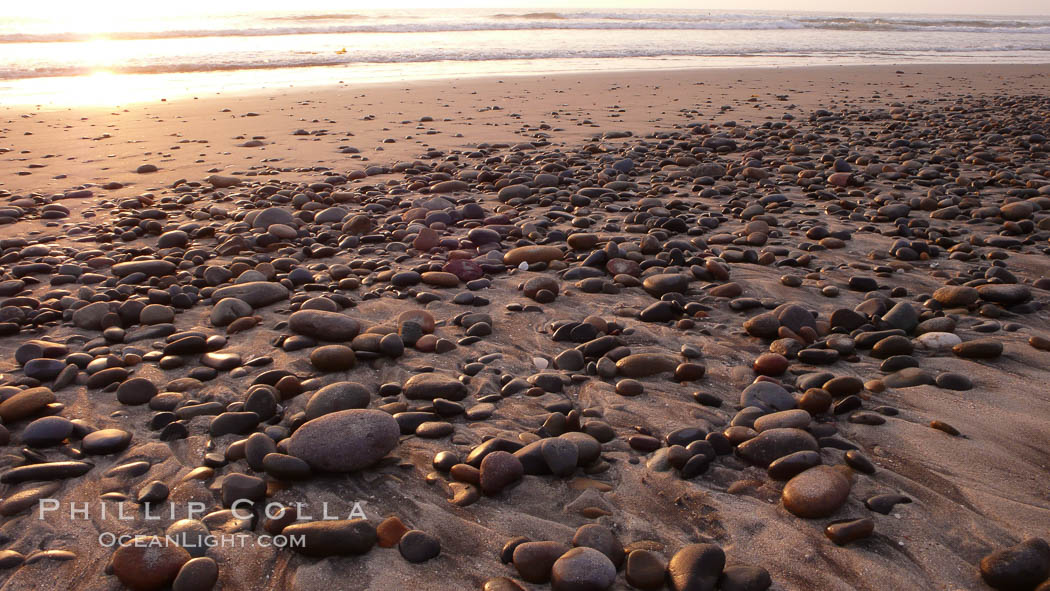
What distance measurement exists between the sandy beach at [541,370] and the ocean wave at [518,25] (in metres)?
19.8

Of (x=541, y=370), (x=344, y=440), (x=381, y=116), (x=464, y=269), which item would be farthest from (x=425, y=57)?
(x=344, y=440)

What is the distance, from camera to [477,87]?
13.1m

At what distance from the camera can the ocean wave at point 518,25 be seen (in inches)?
911

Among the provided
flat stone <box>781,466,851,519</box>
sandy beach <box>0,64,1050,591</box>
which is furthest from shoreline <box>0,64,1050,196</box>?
flat stone <box>781,466,851,519</box>

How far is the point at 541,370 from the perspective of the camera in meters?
2.88

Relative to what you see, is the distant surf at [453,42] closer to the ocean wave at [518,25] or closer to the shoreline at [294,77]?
the ocean wave at [518,25]

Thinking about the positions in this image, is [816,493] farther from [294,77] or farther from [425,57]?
[425,57]

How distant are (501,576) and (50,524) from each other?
135 cm

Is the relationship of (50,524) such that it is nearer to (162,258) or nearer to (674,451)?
(674,451)

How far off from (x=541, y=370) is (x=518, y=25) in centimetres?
3083

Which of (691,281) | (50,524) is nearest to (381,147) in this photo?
(691,281)

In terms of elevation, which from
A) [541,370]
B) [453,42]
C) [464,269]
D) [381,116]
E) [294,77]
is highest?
[453,42]

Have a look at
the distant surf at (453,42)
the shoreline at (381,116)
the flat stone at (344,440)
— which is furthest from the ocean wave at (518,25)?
the flat stone at (344,440)

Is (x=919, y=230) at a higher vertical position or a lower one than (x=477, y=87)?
lower
